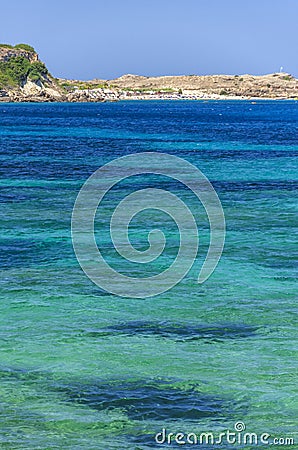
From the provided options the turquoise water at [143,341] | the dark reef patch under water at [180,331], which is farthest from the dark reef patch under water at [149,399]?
the dark reef patch under water at [180,331]

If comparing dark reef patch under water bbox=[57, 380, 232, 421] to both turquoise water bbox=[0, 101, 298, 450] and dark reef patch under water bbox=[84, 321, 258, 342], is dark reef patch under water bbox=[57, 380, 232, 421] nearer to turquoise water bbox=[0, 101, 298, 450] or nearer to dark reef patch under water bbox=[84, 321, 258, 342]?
turquoise water bbox=[0, 101, 298, 450]

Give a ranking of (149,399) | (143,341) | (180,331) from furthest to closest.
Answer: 1. (180,331)
2. (143,341)
3. (149,399)

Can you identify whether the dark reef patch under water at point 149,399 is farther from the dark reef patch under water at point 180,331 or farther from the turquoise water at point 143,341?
the dark reef patch under water at point 180,331

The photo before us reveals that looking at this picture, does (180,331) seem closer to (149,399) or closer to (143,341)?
(143,341)

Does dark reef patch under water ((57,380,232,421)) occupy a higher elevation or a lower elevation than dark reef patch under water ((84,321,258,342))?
lower

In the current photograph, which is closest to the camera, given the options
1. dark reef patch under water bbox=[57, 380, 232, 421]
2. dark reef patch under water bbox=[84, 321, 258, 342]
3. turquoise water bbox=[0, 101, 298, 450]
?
turquoise water bbox=[0, 101, 298, 450]

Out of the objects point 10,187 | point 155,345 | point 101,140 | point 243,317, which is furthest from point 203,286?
point 101,140

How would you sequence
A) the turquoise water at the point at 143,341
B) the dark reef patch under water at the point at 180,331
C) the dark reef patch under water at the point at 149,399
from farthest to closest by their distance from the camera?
1. the dark reef patch under water at the point at 180,331
2. the dark reef patch under water at the point at 149,399
3. the turquoise water at the point at 143,341

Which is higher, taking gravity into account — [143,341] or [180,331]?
[180,331]

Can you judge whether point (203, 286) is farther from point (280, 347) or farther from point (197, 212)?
point (197, 212)

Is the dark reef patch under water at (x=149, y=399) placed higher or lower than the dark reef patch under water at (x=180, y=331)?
lower

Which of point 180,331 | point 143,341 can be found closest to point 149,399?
point 143,341

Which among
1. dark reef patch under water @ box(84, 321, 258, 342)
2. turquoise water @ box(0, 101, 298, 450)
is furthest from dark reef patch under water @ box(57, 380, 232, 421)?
dark reef patch under water @ box(84, 321, 258, 342)

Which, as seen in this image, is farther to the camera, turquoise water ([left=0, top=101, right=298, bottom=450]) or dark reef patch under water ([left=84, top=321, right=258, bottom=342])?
dark reef patch under water ([left=84, top=321, right=258, bottom=342])
